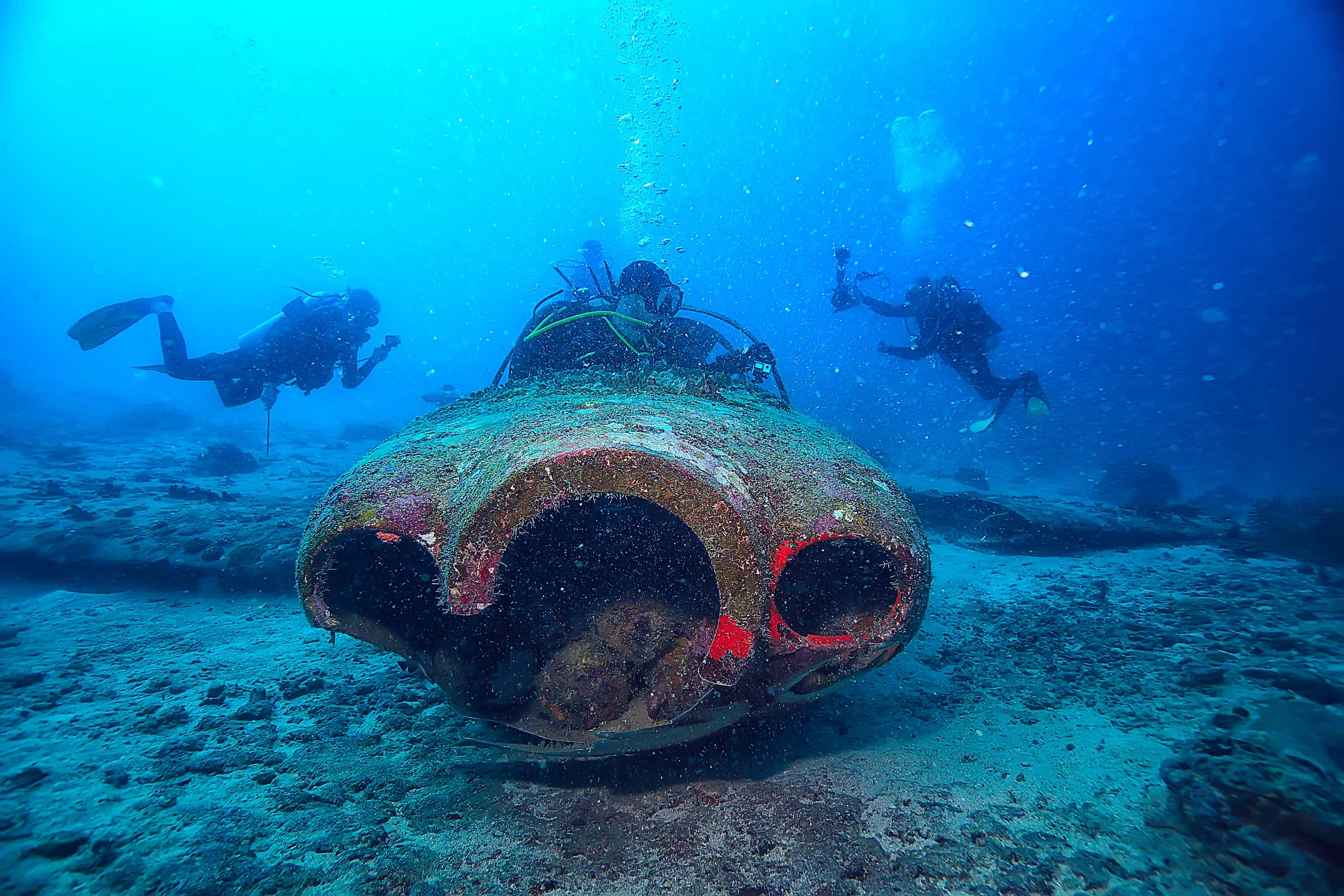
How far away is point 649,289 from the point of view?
4984 mm

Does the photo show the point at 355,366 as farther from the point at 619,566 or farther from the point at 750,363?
the point at 619,566

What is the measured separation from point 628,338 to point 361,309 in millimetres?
7877

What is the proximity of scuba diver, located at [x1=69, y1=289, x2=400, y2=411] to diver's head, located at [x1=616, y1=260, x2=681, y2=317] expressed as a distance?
204 inches

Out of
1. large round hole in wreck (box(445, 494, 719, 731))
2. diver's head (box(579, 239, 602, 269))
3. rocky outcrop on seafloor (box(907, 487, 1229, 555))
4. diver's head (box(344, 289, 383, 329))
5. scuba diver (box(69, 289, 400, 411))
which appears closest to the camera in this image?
large round hole in wreck (box(445, 494, 719, 731))

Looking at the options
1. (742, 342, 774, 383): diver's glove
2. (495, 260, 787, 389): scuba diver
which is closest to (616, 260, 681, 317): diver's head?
(495, 260, 787, 389): scuba diver

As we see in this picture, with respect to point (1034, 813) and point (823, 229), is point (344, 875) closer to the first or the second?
point (1034, 813)

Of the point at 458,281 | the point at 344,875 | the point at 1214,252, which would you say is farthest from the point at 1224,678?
the point at 458,281

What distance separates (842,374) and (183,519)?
163ft

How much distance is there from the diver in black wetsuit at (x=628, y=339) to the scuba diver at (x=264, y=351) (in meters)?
4.85

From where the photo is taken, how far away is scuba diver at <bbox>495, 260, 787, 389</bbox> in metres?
4.43

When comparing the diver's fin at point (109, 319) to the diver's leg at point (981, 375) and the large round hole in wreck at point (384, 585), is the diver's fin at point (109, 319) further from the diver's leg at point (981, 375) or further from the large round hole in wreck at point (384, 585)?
the diver's leg at point (981, 375)

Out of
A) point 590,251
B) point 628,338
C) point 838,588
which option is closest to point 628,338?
point 628,338

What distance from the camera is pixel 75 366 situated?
3078 inches

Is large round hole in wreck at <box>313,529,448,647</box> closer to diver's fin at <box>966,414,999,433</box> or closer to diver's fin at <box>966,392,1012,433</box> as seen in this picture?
diver's fin at <box>966,392,1012,433</box>
